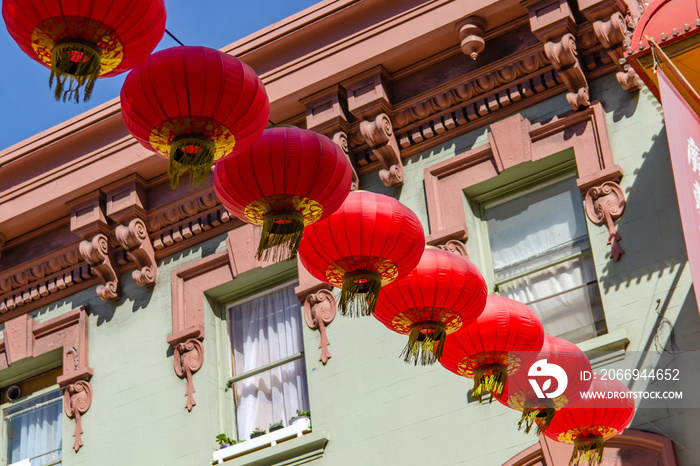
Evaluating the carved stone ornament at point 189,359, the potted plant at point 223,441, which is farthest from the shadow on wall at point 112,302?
the potted plant at point 223,441

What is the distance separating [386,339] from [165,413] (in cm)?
295

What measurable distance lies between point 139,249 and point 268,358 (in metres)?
2.32

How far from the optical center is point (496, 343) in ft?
32.6

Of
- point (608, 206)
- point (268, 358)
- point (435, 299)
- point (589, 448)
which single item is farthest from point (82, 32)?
point (268, 358)

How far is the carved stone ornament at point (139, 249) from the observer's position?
1486cm

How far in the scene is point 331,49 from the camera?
46.0 feet

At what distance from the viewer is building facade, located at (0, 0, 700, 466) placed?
38.7ft

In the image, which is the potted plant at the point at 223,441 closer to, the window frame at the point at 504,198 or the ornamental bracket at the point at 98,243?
the ornamental bracket at the point at 98,243

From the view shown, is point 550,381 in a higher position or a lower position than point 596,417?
higher

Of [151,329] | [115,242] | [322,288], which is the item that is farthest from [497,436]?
[115,242]

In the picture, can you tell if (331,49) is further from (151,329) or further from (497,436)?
(497,436)

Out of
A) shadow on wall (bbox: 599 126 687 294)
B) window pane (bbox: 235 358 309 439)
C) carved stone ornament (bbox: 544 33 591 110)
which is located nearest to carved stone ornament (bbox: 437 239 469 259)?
shadow on wall (bbox: 599 126 687 294)

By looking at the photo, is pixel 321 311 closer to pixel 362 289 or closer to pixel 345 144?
pixel 345 144

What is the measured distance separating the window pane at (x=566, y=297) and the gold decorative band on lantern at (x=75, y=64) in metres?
5.78
